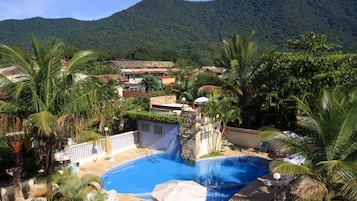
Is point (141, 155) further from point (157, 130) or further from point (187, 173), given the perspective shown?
point (187, 173)

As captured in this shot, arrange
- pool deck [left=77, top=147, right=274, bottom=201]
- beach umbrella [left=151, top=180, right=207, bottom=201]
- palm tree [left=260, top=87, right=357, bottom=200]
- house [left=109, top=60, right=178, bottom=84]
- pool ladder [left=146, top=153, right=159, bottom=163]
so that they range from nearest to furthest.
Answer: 1. palm tree [left=260, top=87, right=357, bottom=200]
2. beach umbrella [left=151, top=180, right=207, bottom=201]
3. pool deck [left=77, top=147, right=274, bottom=201]
4. pool ladder [left=146, top=153, right=159, bottom=163]
5. house [left=109, top=60, right=178, bottom=84]

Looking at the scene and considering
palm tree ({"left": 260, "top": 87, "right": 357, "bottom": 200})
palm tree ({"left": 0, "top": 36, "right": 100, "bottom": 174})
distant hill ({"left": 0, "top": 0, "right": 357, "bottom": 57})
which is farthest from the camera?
distant hill ({"left": 0, "top": 0, "right": 357, "bottom": 57})

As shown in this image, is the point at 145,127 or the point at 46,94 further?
the point at 145,127

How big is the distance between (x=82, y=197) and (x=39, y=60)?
4265mm

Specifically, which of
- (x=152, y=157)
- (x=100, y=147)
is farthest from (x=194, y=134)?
(x=100, y=147)

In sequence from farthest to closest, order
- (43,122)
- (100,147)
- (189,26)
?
(189,26), (100,147), (43,122)

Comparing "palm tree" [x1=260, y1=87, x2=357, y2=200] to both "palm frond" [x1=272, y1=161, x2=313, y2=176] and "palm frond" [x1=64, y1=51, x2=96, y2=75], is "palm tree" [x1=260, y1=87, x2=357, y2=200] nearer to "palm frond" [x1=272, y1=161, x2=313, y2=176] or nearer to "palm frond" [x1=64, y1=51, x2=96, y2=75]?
"palm frond" [x1=272, y1=161, x2=313, y2=176]

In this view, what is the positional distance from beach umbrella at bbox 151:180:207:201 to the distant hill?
82.8 m

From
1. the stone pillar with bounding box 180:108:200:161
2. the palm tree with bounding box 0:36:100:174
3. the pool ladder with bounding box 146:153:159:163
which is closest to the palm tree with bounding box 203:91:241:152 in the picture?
the stone pillar with bounding box 180:108:200:161

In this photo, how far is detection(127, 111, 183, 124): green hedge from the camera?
1677cm

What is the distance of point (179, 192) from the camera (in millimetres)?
8352

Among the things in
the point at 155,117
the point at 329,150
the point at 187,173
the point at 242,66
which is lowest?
the point at 187,173

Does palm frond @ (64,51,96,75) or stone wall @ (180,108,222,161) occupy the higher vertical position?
palm frond @ (64,51,96,75)

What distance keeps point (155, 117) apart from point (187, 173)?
3.94 metres
